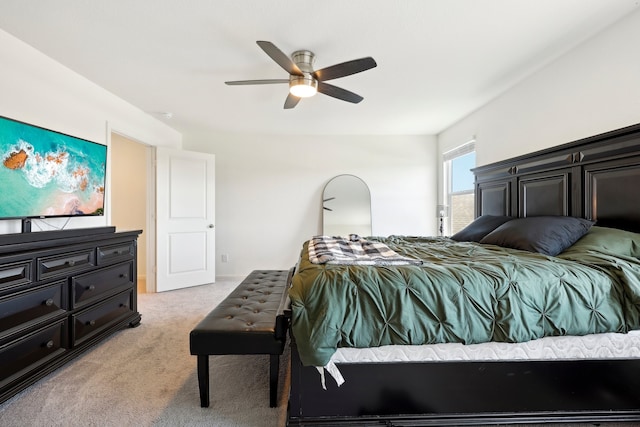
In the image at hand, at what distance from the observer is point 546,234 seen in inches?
73.1

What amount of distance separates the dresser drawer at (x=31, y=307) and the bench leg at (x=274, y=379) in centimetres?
146

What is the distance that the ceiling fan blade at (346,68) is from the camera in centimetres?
182

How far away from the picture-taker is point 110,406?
153 centimetres

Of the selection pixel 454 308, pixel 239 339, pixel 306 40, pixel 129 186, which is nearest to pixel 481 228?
pixel 454 308

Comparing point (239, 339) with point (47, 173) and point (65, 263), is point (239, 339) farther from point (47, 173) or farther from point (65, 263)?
point (47, 173)

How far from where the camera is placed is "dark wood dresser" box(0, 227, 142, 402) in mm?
1542

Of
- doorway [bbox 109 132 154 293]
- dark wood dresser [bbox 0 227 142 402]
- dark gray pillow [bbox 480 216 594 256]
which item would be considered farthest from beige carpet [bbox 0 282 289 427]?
doorway [bbox 109 132 154 293]

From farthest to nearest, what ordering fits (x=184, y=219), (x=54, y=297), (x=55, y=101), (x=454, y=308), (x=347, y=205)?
(x=347, y=205), (x=184, y=219), (x=55, y=101), (x=54, y=297), (x=454, y=308)

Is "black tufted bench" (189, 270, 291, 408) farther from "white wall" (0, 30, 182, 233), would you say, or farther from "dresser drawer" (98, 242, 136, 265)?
"white wall" (0, 30, 182, 233)

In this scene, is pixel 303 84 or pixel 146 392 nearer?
pixel 146 392

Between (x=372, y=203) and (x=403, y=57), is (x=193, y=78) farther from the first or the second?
(x=372, y=203)

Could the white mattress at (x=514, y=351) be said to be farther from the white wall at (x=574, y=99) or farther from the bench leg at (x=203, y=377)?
the white wall at (x=574, y=99)

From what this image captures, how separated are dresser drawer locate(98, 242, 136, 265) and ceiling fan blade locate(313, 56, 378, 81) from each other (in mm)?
2172

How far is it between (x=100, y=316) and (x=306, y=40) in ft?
8.64
